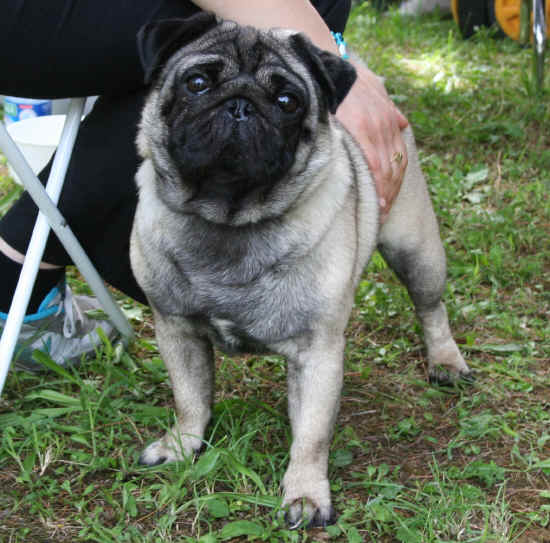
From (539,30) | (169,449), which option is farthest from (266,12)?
(539,30)

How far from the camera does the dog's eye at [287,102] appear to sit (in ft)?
5.98

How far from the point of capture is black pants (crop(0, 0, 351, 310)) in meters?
1.98

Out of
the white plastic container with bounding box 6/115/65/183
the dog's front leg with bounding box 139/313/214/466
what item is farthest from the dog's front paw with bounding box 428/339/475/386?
the white plastic container with bounding box 6/115/65/183

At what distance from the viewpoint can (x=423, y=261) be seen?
2.54m

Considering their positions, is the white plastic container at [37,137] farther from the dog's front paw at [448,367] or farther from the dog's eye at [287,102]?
the dog's front paw at [448,367]

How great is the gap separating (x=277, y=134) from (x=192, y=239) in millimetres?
364

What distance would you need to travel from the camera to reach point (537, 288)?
3139 mm

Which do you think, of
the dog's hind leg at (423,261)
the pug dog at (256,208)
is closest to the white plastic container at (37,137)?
the pug dog at (256,208)

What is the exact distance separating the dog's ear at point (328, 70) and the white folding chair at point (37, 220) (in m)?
0.73

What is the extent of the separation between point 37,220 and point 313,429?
1.01 meters

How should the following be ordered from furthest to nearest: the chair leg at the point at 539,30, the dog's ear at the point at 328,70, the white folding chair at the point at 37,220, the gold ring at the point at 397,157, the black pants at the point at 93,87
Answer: the chair leg at the point at 539,30 < the gold ring at the point at 397,157 < the white folding chair at the point at 37,220 < the black pants at the point at 93,87 < the dog's ear at the point at 328,70

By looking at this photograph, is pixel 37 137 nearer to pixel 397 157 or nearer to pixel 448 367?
pixel 397 157

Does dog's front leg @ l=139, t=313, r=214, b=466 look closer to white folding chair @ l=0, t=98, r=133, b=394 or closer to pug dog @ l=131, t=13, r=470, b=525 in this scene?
pug dog @ l=131, t=13, r=470, b=525

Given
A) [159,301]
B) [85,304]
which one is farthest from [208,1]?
[85,304]
